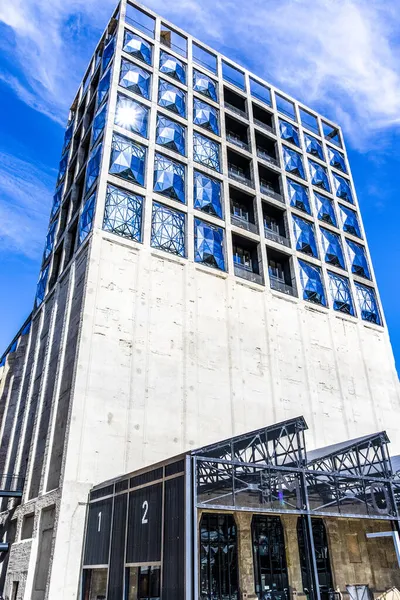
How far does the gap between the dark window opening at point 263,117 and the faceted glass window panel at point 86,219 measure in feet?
71.5

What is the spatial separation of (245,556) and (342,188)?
37.7 m

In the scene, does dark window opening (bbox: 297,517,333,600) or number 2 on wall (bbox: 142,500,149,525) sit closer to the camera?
number 2 on wall (bbox: 142,500,149,525)

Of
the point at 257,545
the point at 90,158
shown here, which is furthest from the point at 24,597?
the point at 90,158

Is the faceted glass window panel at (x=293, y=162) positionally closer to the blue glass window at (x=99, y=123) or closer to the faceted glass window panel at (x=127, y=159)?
the faceted glass window panel at (x=127, y=159)

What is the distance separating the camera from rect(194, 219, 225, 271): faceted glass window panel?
112 ft

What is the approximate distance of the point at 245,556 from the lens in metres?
22.9

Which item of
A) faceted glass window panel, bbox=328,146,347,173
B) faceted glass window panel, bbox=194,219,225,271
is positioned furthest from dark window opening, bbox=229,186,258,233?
faceted glass window panel, bbox=328,146,347,173

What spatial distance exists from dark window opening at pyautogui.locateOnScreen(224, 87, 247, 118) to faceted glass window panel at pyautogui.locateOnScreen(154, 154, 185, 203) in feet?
39.7

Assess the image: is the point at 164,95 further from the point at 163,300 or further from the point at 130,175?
the point at 163,300

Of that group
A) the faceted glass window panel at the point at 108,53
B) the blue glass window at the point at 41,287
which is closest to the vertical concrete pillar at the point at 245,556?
the blue glass window at the point at 41,287

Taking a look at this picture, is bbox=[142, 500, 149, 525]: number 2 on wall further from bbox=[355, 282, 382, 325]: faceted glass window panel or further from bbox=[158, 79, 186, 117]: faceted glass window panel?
bbox=[158, 79, 186, 117]: faceted glass window panel

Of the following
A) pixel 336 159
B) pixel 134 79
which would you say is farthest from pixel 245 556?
pixel 336 159

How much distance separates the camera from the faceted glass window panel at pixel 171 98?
1514 inches

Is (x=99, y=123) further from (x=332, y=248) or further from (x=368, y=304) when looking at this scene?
(x=368, y=304)
